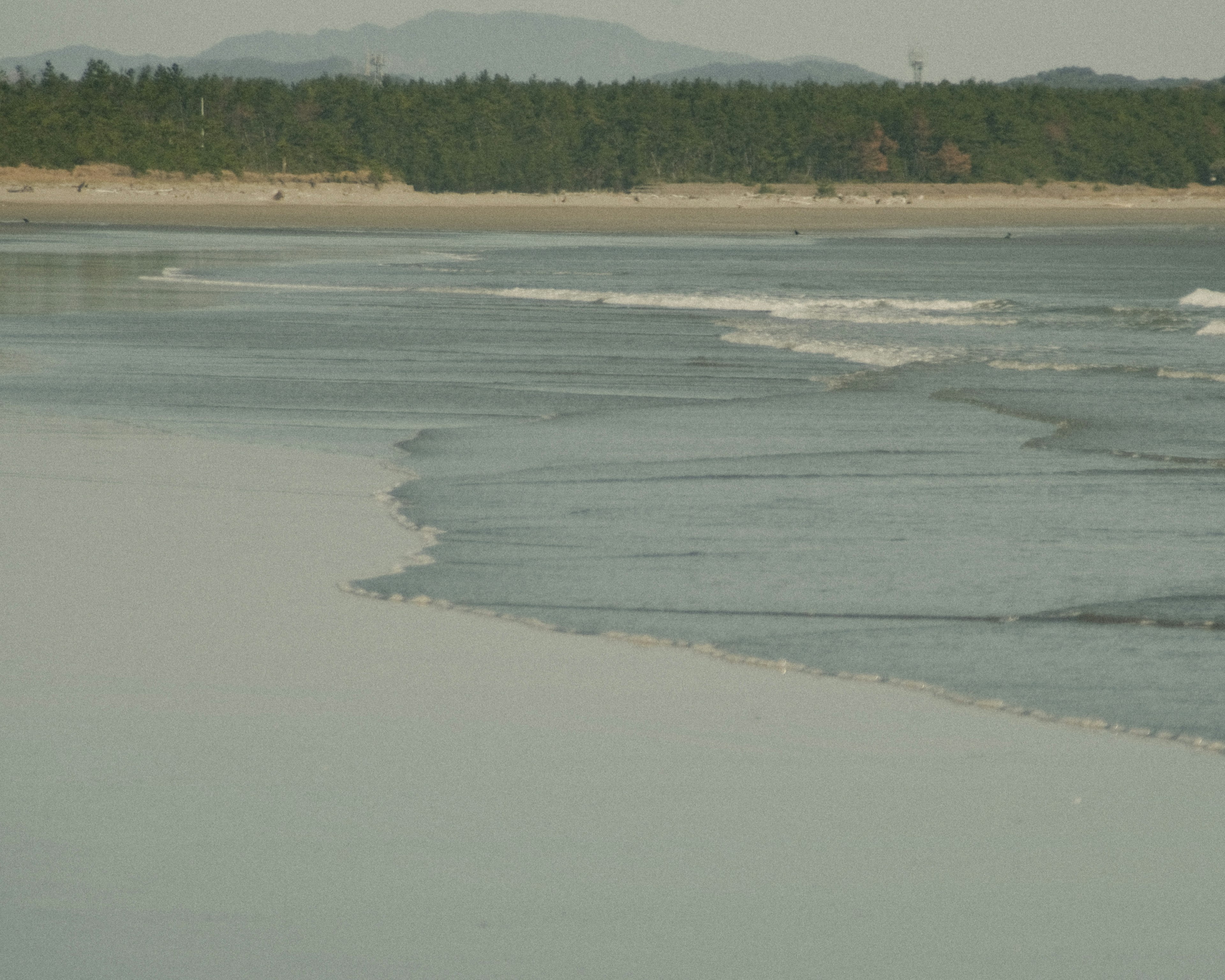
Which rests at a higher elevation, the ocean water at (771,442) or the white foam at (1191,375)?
the white foam at (1191,375)

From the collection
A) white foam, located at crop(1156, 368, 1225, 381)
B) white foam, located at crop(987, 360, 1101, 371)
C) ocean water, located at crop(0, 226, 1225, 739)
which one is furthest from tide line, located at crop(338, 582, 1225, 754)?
white foam, located at crop(987, 360, 1101, 371)

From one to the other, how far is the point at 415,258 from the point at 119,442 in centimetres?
2870

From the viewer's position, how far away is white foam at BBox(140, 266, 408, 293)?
26438mm

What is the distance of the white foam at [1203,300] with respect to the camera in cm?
2373

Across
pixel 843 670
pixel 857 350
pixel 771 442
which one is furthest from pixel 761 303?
pixel 843 670

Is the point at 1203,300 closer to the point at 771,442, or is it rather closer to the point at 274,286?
the point at 274,286

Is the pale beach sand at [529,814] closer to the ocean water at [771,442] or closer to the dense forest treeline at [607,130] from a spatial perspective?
the ocean water at [771,442]

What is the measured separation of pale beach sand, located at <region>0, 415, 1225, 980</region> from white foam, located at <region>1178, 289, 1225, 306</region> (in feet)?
64.6

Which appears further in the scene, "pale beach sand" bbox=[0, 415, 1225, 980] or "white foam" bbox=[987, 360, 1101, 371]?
"white foam" bbox=[987, 360, 1101, 371]

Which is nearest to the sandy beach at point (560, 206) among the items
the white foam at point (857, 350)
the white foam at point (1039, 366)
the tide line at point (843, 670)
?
the white foam at point (857, 350)

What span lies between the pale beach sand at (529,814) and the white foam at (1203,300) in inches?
775

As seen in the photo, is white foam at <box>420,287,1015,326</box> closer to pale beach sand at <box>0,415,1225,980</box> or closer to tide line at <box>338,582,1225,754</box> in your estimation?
tide line at <box>338,582,1225,754</box>

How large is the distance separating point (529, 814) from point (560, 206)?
10433 cm

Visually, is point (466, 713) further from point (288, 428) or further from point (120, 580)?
point (288, 428)
